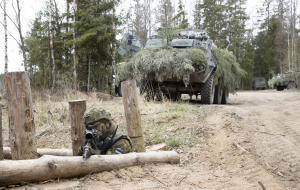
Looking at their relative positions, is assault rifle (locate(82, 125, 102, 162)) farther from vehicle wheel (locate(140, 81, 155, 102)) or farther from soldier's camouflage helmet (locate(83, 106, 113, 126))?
vehicle wheel (locate(140, 81, 155, 102))

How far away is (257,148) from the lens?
13.8 ft

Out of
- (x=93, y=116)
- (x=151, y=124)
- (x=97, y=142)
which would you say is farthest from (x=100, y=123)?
(x=151, y=124)

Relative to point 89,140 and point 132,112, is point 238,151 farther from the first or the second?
point 89,140

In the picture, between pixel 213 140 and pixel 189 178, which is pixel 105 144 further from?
pixel 213 140

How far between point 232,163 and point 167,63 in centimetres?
397

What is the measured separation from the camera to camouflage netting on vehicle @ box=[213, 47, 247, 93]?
8539 mm

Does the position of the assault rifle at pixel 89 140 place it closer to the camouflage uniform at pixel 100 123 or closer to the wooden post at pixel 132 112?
the camouflage uniform at pixel 100 123

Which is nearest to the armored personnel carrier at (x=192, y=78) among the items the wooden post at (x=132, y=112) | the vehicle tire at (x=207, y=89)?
the vehicle tire at (x=207, y=89)

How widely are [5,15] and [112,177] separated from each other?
12019 mm

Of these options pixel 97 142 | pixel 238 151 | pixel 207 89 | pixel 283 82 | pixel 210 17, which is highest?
pixel 210 17

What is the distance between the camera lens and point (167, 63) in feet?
24.0

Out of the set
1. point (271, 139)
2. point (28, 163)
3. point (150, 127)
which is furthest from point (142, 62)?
point (28, 163)

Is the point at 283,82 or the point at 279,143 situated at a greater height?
the point at 283,82

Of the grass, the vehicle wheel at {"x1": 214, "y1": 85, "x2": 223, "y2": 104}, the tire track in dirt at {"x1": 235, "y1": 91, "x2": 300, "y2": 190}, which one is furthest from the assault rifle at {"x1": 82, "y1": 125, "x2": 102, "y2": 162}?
the vehicle wheel at {"x1": 214, "y1": 85, "x2": 223, "y2": 104}
